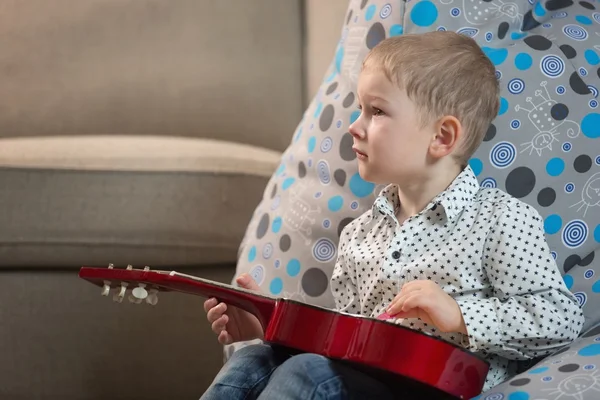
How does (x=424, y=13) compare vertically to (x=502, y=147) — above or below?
above

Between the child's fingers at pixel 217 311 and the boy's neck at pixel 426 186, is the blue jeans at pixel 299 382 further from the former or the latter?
the boy's neck at pixel 426 186

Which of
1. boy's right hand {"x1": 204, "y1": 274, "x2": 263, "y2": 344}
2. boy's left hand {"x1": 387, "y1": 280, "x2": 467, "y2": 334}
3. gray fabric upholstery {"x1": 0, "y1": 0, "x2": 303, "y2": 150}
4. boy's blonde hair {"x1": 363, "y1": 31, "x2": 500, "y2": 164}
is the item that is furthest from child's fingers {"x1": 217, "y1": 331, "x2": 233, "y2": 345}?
gray fabric upholstery {"x1": 0, "y1": 0, "x2": 303, "y2": 150}

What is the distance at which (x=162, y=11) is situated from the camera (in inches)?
79.5

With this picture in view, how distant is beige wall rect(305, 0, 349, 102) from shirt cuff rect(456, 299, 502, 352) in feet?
3.80

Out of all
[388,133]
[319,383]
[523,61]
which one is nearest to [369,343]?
[319,383]

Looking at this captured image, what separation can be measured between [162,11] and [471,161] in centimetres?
116

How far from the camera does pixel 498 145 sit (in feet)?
3.62

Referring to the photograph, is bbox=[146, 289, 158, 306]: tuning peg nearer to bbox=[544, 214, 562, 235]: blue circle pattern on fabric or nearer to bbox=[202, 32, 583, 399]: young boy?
bbox=[202, 32, 583, 399]: young boy

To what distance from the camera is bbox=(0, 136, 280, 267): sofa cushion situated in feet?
4.85

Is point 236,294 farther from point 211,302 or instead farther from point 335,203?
point 335,203

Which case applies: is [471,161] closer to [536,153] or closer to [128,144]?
[536,153]

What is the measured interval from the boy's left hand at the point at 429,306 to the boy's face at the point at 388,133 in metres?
0.16

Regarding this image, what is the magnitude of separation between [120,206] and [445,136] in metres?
0.73

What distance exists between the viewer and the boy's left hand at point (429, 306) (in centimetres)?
86
